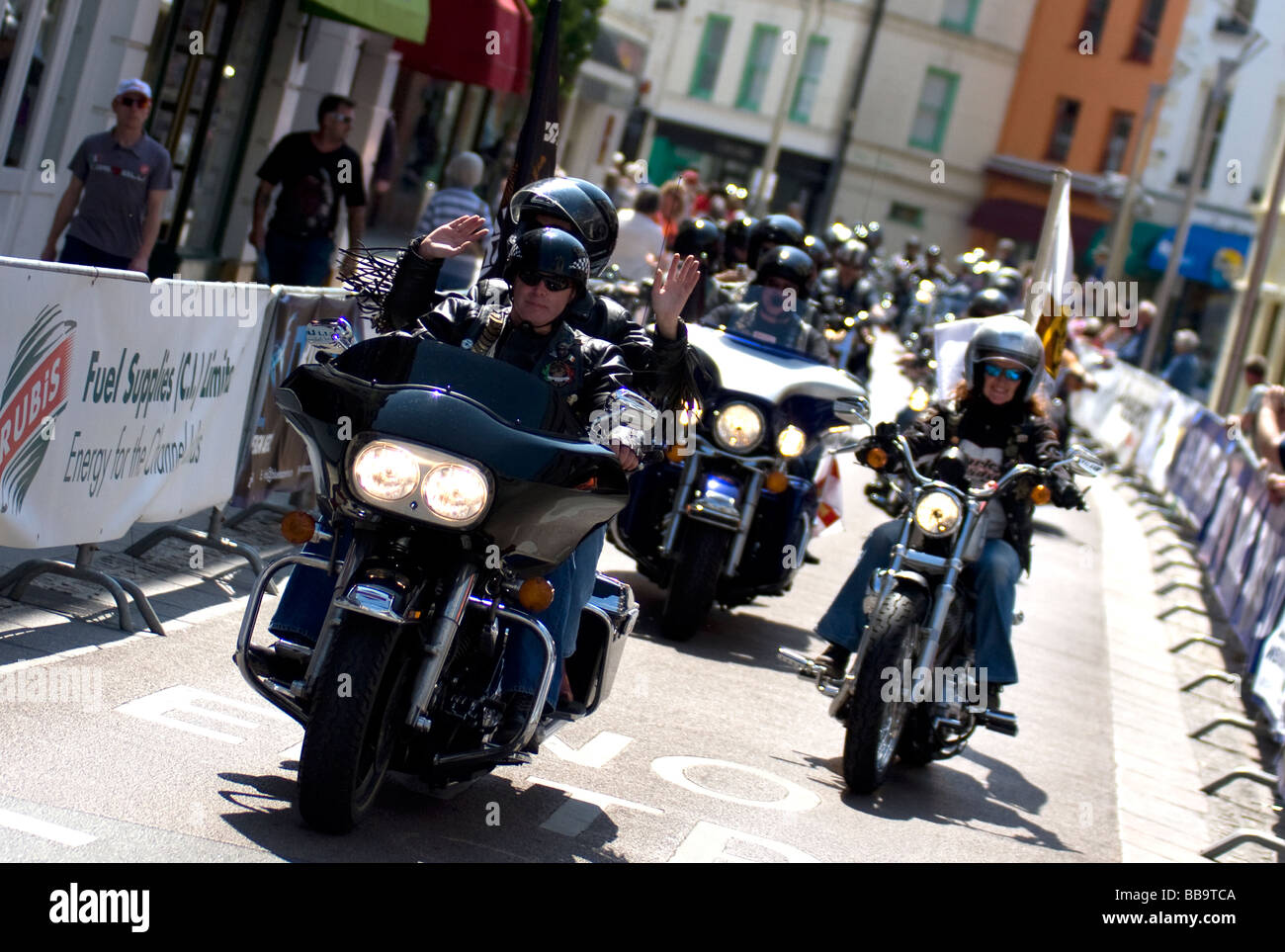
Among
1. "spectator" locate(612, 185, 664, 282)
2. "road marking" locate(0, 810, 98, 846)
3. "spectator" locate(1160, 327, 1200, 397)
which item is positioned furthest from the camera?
"spectator" locate(1160, 327, 1200, 397)

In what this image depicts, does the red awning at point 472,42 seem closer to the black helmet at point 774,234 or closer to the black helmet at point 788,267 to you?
the black helmet at point 774,234

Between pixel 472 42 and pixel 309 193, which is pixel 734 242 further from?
pixel 472 42

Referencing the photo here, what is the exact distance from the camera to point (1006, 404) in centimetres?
797

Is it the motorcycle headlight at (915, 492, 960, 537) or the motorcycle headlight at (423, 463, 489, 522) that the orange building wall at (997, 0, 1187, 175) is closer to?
the motorcycle headlight at (915, 492, 960, 537)

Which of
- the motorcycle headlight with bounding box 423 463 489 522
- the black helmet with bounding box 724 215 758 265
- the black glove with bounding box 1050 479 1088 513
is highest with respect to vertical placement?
the black helmet with bounding box 724 215 758 265

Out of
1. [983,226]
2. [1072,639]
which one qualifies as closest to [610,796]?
[1072,639]

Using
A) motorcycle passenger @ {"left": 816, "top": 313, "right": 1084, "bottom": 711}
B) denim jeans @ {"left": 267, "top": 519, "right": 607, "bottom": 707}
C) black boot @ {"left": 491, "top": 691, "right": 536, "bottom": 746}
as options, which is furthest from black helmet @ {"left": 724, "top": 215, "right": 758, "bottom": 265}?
black boot @ {"left": 491, "top": 691, "right": 536, "bottom": 746}

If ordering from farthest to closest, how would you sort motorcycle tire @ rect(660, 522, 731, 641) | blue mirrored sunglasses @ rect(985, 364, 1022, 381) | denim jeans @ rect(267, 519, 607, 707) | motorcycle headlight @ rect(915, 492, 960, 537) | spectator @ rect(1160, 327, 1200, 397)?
spectator @ rect(1160, 327, 1200, 397)
motorcycle tire @ rect(660, 522, 731, 641)
blue mirrored sunglasses @ rect(985, 364, 1022, 381)
motorcycle headlight @ rect(915, 492, 960, 537)
denim jeans @ rect(267, 519, 607, 707)

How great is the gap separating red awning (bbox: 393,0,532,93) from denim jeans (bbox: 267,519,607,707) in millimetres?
11971

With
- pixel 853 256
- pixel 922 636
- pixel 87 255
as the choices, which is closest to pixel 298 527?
pixel 922 636

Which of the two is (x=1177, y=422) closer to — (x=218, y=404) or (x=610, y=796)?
(x=218, y=404)

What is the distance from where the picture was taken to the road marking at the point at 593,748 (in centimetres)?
673

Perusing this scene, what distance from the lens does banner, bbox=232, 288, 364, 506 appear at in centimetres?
893
